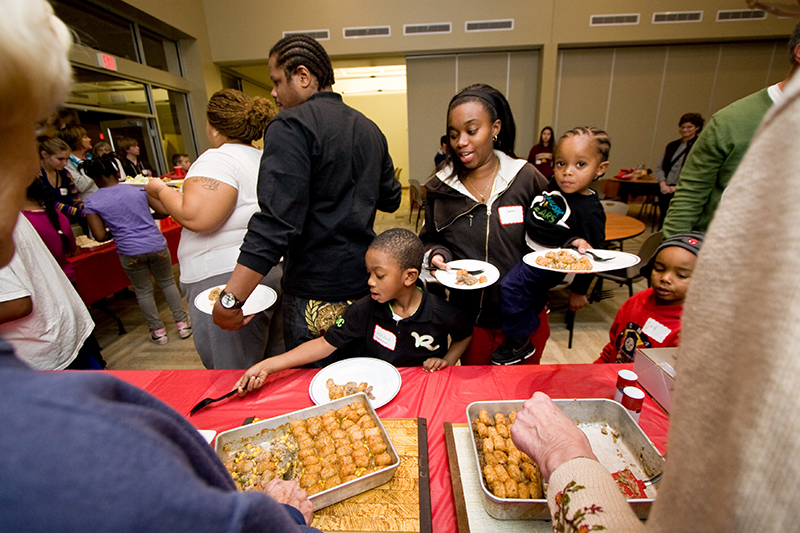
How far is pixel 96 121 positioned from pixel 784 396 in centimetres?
781

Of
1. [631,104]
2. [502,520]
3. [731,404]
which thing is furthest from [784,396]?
[631,104]

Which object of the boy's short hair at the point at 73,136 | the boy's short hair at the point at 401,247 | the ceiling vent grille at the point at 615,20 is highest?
the ceiling vent grille at the point at 615,20

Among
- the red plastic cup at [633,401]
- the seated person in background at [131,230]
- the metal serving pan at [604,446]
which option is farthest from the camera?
the seated person in background at [131,230]

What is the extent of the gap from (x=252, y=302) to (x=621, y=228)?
372 centimetres

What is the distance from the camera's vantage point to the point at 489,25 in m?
7.38

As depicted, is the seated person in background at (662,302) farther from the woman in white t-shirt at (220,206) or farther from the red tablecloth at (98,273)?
the red tablecloth at (98,273)

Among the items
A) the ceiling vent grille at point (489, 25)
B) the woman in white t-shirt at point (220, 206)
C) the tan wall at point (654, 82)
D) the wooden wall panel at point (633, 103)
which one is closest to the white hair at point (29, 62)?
the woman in white t-shirt at point (220, 206)

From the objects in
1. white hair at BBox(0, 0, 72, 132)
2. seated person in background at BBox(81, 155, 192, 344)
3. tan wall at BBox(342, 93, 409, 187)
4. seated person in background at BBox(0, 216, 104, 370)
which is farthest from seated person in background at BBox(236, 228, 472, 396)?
tan wall at BBox(342, 93, 409, 187)

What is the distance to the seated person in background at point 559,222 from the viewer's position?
186 centimetres

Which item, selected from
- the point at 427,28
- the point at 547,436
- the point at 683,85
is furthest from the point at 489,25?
the point at 547,436

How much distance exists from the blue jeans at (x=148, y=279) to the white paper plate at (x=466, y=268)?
3158mm

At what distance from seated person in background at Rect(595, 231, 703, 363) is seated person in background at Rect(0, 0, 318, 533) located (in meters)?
1.77

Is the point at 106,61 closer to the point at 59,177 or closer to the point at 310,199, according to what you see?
the point at 59,177

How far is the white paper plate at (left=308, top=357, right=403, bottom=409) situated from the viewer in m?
1.37
